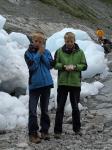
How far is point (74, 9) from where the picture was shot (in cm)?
5375

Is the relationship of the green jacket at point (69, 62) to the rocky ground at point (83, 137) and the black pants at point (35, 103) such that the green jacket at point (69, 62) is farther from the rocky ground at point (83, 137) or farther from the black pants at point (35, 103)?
the rocky ground at point (83, 137)

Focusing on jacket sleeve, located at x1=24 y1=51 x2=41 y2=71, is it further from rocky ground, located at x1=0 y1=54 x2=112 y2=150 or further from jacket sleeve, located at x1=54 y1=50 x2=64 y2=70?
rocky ground, located at x1=0 y1=54 x2=112 y2=150

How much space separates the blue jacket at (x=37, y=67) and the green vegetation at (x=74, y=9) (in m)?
40.5

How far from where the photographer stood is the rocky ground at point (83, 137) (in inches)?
376

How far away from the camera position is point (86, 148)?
9391 millimetres

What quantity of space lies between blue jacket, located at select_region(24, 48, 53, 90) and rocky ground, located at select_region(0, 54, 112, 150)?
114 cm

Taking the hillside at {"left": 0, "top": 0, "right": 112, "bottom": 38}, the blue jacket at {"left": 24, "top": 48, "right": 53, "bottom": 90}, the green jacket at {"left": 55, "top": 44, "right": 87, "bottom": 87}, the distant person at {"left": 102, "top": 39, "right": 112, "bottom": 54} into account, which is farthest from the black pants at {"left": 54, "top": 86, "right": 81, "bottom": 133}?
the distant person at {"left": 102, "top": 39, "right": 112, "bottom": 54}

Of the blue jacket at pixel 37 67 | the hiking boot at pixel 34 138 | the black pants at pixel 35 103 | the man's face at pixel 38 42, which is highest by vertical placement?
the man's face at pixel 38 42

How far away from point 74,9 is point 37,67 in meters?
44.7

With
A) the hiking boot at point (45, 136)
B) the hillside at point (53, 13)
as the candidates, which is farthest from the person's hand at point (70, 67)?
the hillside at point (53, 13)

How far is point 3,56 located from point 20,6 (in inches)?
1160

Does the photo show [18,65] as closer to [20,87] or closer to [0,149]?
[20,87]

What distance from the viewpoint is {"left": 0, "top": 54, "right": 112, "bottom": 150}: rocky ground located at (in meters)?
9.54

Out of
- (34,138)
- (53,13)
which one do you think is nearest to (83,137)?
(34,138)
